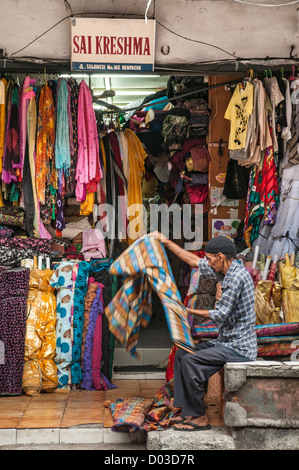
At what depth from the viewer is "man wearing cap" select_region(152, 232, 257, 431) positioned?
5012 mm

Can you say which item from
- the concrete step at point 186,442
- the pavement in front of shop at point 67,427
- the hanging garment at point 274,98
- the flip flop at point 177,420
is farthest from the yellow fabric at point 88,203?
the concrete step at point 186,442

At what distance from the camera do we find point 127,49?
6332 mm

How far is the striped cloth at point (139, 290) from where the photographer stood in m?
5.15

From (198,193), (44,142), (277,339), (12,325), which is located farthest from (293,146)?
(12,325)

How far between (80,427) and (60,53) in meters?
3.74

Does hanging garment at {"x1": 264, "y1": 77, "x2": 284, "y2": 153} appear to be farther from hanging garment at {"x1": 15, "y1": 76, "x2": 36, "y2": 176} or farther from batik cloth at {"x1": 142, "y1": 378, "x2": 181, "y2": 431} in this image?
batik cloth at {"x1": 142, "y1": 378, "x2": 181, "y2": 431}

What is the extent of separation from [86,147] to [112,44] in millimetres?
1202

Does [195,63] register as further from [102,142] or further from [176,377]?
[176,377]

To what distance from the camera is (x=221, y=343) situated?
5270 millimetres

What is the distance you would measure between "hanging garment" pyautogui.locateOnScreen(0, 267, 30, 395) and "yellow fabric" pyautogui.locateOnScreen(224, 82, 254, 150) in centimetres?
264

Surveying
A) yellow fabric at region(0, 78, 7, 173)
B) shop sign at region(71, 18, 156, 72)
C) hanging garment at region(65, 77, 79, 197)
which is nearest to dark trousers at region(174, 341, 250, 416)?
hanging garment at region(65, 77, 79, 197)

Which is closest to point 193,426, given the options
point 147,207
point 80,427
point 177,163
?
point 80,427

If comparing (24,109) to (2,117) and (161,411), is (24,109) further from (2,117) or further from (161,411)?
(161,411)

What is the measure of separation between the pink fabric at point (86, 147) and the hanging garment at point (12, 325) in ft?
3.99
